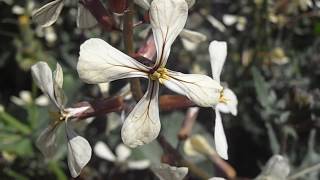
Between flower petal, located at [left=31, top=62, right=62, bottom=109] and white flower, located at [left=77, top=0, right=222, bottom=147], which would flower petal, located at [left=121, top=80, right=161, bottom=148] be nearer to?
white flower, located at [left=77, top=0, right=222, bottom=147]

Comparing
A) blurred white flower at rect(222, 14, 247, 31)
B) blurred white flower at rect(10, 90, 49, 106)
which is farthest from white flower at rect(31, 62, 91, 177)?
blurred white flower at rect(222, 14, 247, 31)

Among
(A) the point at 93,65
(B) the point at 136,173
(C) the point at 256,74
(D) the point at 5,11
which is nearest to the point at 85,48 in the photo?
(A) the point at 93,65

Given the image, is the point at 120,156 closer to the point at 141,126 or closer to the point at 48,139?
the point at 48,139

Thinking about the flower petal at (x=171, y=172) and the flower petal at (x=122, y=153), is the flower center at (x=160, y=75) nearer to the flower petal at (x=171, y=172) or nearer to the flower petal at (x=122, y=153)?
the flower petal at (x=171, y=172)

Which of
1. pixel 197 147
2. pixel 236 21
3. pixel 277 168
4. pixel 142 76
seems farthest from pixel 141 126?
pixel 236 21

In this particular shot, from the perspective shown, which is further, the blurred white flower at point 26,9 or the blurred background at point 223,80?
the blurred white flower at point 26,9

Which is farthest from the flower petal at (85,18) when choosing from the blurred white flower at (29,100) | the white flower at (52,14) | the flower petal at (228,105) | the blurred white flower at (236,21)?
the blurred white flower at (236,21)

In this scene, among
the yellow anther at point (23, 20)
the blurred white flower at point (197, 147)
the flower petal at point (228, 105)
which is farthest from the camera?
the yellow anther at point (23, 20)
